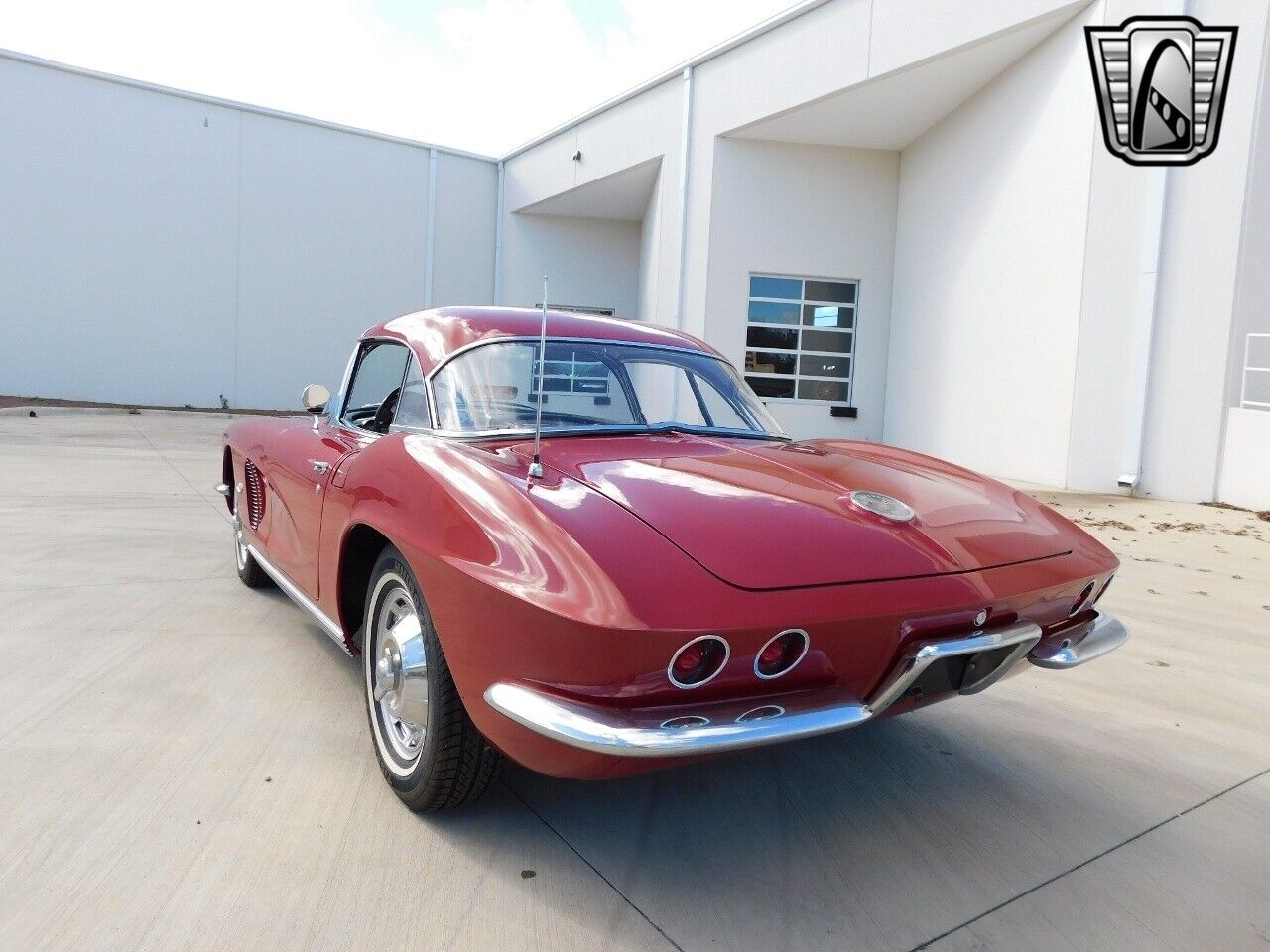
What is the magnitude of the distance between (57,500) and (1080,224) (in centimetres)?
951

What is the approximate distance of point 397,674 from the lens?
2359 mm

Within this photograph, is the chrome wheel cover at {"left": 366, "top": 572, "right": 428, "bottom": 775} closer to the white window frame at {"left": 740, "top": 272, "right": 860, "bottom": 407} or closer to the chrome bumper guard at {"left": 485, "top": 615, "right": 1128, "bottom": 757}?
the chrome bumper guard at {"left": 485, "top": 615, "right": 1128, "bottom": 757}

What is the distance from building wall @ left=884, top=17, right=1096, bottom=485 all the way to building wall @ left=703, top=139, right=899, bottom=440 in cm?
46

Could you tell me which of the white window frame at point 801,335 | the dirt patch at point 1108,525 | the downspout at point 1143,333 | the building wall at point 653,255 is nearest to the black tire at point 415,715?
the dirt patch at point 1108,525

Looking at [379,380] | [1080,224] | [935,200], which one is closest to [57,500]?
[379,380]

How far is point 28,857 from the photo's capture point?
2.04 meters

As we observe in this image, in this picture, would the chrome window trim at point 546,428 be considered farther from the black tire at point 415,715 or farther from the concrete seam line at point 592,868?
the concrete seam line at point 592,868

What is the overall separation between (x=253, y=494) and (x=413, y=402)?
4.47 ft

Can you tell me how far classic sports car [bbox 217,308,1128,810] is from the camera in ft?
5.79

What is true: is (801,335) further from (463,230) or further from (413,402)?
(413,402)

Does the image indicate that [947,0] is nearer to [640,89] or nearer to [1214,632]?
[640,89]

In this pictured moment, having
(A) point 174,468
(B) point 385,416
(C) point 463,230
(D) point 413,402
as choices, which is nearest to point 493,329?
(D) point 413,402

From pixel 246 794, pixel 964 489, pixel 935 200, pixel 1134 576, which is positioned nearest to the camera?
pixel 246 794
